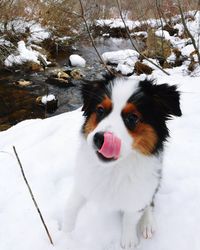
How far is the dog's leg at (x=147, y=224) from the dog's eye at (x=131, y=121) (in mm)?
886

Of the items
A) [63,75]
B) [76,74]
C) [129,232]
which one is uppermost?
[129,232]

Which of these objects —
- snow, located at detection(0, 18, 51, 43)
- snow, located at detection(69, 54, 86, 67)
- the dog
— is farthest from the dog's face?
snow, located at detection(0, 18, 51, 43)

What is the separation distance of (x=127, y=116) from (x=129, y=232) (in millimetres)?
977

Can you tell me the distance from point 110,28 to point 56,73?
923 cm

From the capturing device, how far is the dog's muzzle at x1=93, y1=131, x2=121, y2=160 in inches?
74.2

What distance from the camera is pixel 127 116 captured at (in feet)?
6.93

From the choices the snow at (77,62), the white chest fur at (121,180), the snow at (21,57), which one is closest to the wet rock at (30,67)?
the snow at (21,57)

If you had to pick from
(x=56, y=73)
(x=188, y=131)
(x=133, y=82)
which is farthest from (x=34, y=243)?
(x=56, y=73)

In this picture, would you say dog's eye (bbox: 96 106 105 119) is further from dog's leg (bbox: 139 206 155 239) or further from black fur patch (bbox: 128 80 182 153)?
dog's leg (bbox: 139 206 155 239)

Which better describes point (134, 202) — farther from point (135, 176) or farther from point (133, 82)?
point (133, 82)

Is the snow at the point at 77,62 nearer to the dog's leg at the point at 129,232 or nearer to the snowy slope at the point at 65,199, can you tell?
the snowy slope at the point at 65,199

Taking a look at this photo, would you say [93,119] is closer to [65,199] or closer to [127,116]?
[127,116]

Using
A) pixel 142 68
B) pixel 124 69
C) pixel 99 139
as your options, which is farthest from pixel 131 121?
pixel 124 69

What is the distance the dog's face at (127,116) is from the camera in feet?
6.42
